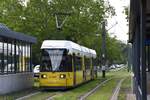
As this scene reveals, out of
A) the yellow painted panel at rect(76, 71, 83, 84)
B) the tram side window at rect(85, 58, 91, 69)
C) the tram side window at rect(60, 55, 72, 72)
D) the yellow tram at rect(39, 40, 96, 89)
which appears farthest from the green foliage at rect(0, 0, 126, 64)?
the tram side window at rect(60, 55, 72, 72)

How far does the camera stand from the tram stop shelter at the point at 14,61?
1254 inches

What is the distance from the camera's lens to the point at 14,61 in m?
34.8

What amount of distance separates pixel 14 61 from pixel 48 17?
24.0 meters

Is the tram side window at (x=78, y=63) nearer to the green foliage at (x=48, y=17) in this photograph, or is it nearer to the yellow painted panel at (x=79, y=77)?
the yellow painted panel at (x=79, y=77)

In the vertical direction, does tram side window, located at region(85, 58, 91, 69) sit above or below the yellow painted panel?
above

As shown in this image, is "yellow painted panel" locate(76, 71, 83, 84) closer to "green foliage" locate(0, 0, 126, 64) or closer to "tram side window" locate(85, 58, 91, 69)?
"tram side window" locate(85, 58, 91, 69)

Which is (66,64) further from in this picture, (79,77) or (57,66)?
(79,77)

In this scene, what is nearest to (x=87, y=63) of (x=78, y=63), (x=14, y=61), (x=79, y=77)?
(x=79, y=77)

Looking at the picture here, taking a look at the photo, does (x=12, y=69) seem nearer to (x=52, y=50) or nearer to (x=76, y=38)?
(x=52, y=50)

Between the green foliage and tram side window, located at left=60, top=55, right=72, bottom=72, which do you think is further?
the green foliage

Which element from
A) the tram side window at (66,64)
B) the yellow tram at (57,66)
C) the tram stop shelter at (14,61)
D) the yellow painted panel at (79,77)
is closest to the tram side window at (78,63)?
the yellow painted panel at (79,77)

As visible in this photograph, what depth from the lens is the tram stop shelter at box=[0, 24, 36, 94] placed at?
104 feet

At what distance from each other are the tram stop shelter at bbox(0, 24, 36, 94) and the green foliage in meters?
17.8

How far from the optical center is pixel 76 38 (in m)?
59.9
